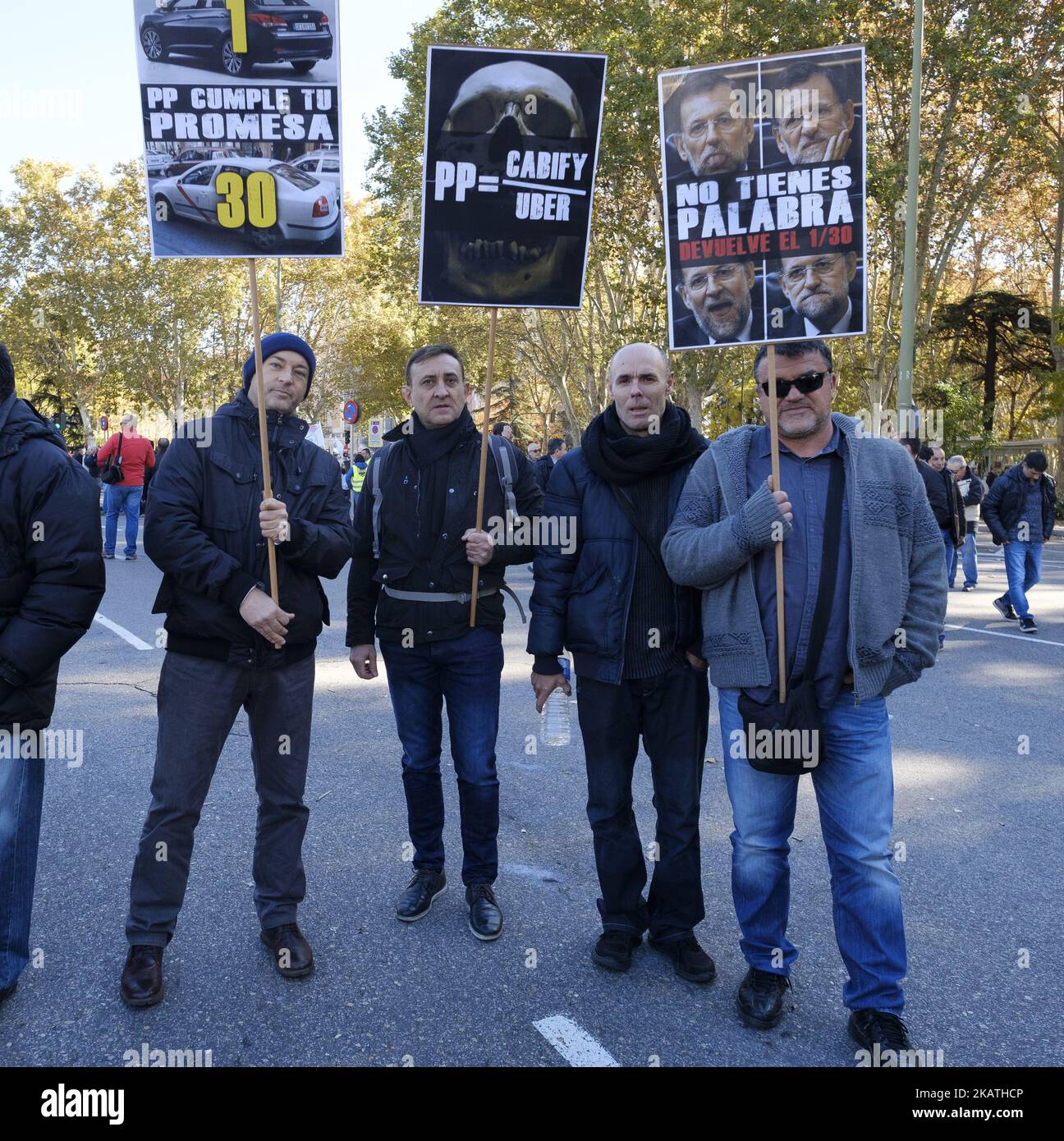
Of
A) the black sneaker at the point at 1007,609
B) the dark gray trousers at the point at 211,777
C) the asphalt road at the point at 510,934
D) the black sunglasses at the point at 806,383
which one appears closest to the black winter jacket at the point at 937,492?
the black sneaker at the point at 1007,609

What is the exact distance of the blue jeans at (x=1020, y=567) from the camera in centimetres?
1026

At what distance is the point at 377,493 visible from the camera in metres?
3.91

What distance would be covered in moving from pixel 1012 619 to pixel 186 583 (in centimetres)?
979

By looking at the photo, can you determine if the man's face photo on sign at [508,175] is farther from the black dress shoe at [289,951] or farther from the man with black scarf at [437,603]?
the black dress shoe at [289,951]

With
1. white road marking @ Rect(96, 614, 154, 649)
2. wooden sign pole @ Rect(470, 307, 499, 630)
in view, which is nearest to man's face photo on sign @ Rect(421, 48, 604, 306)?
wooden sign pole @ Rect(470, 307, 499, 630)

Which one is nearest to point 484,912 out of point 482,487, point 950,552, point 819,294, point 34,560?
point 482,487

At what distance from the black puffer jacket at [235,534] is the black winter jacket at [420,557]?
265 mm

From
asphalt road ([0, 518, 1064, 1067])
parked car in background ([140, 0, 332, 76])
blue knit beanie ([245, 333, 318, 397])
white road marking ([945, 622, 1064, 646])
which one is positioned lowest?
white road marking ([945, 622, 1064, 646])

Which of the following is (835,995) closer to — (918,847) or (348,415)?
(918,847)

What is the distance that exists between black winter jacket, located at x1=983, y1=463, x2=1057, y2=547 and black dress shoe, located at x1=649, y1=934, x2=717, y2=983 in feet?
27.4

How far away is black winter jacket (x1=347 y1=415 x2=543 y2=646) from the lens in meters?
3.78

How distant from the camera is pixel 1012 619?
428 inches

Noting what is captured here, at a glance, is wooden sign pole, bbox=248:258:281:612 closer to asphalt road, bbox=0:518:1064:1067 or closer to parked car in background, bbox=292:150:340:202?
parked car in background, bbox=292:150:340:202

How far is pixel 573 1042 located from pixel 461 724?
124cm
